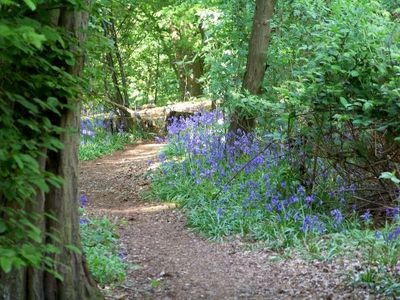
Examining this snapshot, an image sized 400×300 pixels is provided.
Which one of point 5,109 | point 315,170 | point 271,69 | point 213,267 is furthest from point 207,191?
point 5,109

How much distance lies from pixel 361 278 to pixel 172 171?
5398 millimetres

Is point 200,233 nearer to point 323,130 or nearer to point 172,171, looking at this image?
point 323,130

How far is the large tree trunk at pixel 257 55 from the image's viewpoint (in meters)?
9.44

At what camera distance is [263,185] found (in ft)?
25.3

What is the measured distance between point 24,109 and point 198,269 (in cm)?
294

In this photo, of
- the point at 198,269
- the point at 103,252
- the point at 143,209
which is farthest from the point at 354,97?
the point at 143,209

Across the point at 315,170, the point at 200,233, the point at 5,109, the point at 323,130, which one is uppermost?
the point at 5,109

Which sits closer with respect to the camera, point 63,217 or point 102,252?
point 63,217

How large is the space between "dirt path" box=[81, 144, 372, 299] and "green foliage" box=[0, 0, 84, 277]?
1.87 meters

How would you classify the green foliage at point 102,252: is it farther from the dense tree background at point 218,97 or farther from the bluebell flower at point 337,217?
the bluebell flower at point 337,217

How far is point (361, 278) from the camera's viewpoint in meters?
4.83

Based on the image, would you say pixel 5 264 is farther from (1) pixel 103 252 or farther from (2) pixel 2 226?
(1) pixel 103 252

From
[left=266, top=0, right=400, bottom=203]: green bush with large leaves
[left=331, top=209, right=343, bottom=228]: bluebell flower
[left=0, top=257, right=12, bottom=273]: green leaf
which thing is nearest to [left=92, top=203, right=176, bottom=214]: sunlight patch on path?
[left=266, top=0, right=400, bottom=203]: green bush with large leaves

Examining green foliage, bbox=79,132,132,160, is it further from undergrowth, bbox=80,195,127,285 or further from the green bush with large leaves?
the green bush with large leaves
